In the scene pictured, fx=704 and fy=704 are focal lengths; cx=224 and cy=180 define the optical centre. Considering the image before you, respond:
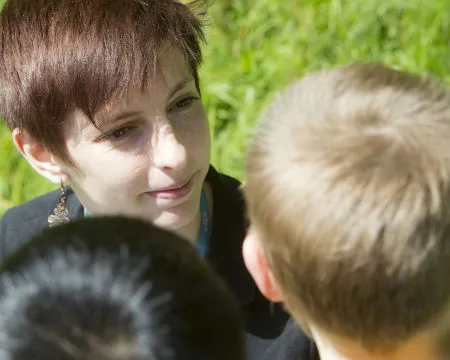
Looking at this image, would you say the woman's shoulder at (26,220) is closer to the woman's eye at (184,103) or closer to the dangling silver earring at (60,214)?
the dangling silver earring at (60,214)

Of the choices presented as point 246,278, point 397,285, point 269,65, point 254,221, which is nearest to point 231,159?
point 269,65

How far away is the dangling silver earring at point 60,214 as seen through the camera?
1.70 meters

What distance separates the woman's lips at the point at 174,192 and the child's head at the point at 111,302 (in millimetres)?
675

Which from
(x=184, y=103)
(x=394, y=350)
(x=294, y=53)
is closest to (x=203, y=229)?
(x=184, y=103)

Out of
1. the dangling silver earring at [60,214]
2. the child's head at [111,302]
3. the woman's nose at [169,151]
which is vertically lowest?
the dangling silver earring at [60,214]

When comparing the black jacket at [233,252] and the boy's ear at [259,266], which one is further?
the black jacket at [233,252]

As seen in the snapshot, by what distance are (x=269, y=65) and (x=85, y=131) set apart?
4.73ft

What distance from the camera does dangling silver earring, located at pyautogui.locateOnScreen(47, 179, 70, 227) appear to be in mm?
1704

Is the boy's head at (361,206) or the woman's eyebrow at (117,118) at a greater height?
the boy's head at (361,206)

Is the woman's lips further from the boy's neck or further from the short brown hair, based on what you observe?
the boy's neck

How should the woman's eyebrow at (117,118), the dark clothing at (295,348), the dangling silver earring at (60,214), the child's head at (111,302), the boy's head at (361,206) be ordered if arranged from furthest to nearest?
1. the dangling silver earring at (60,214)
2. the woman's eyebrow at (117,118)
3. the dark clothing at (295,348)
4. the boy's head at (361,206)
5. the child's head at (111,302)

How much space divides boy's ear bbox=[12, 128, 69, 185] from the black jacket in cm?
13

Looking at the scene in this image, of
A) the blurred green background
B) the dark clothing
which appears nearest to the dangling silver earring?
the dark clothing

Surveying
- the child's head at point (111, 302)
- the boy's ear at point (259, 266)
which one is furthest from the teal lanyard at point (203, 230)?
the child's head at point (111, 302)
